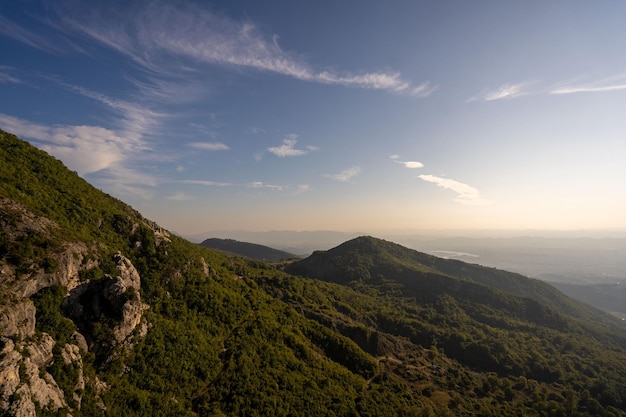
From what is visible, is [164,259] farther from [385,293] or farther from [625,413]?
[625,413]

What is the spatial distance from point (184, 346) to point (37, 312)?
2245 cm

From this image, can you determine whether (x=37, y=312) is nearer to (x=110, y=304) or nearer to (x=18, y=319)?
(x=18, y=319)

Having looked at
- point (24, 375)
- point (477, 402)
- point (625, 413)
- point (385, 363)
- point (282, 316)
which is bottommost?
point (625, 413)

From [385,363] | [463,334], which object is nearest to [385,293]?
[463,334]

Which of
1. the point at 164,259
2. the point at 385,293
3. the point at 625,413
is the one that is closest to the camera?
the point at 164,259

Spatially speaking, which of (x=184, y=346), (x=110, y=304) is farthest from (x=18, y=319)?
(x=184, y=346)

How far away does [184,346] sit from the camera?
50.0 m

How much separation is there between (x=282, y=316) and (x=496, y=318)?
13101 cm

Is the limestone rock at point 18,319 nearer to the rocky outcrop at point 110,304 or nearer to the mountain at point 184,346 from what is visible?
the mountain at point 184,346

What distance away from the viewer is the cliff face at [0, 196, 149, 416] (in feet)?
89.4

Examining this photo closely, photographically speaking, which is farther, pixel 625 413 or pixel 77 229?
pixel 625 413

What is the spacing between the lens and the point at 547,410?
276 ft

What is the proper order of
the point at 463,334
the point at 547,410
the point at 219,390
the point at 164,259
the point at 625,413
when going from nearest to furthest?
1. the point at 219,390
2. the point at 164,259
3. the point at 547,410
4. the point at 625,413
5. the point at 463,334

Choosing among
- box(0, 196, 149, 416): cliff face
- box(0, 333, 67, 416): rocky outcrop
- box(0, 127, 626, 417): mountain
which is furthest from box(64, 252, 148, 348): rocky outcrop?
box(0, 333, 67, 416): rocky outcrop
